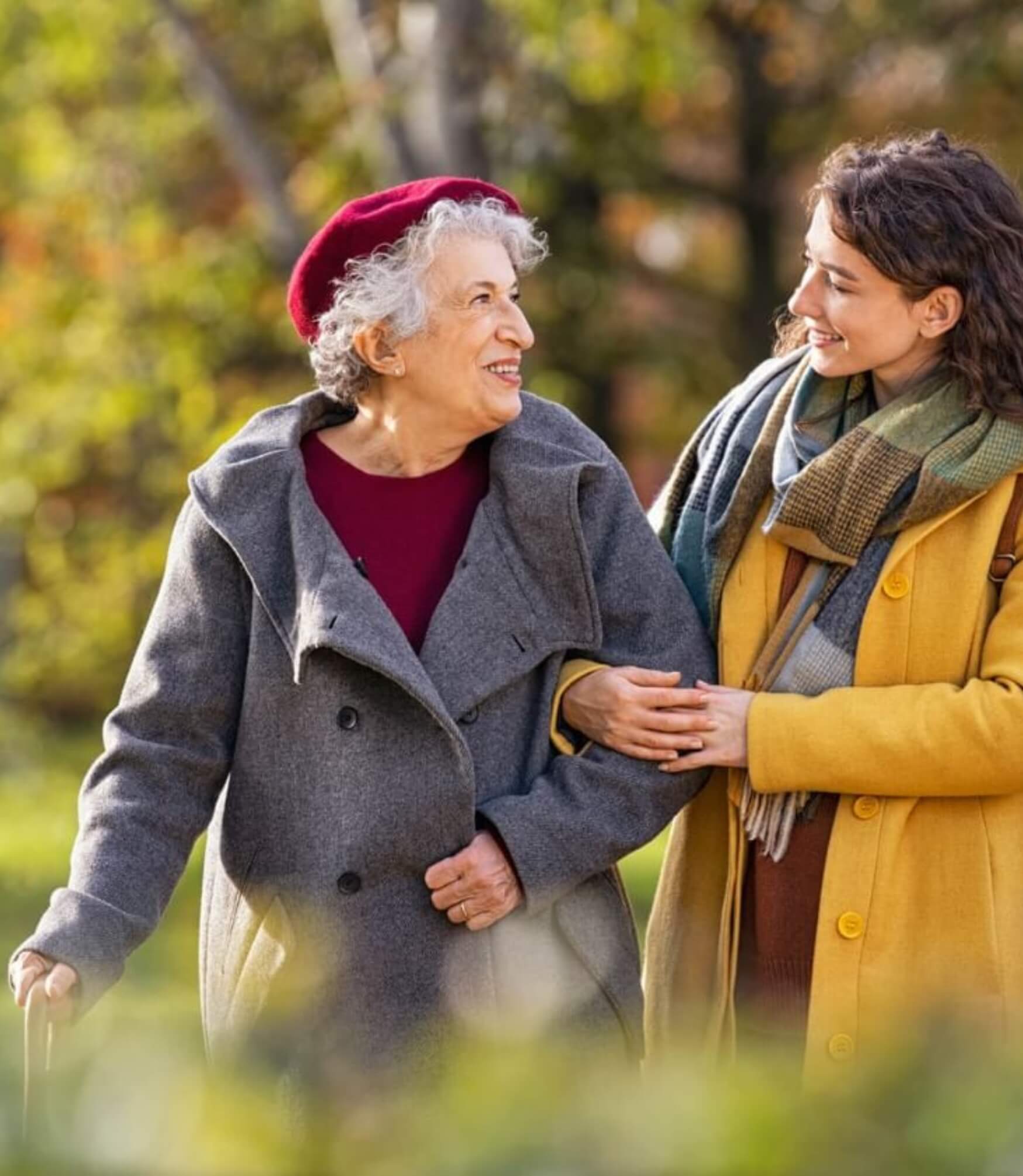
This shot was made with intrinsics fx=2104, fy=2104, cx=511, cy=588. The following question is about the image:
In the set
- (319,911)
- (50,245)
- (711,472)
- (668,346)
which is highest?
(711,472)

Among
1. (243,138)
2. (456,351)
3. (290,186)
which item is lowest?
(290,186)

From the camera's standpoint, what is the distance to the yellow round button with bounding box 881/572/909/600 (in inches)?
123

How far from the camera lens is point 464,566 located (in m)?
3.21

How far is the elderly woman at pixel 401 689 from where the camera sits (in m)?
3.14

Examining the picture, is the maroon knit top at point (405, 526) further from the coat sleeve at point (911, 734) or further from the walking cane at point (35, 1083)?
the walking cane at point (35, 1083)

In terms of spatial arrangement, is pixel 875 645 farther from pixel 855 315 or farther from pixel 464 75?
pixel 464 75

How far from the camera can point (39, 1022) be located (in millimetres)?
2855

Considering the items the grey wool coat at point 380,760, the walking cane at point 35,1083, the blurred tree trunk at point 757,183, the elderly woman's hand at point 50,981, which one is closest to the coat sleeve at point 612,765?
the grey wool coat at point 380,760

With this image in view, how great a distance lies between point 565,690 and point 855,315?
2.34ft

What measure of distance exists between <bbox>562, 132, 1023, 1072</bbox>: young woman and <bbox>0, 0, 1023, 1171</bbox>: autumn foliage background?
5.33 meters

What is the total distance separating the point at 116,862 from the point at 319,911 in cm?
32

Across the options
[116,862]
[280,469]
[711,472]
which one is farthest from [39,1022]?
[711,472]

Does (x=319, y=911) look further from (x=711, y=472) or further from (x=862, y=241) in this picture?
(x=862, y=241)

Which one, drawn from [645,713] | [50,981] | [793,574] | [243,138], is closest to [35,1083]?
[50,981]
